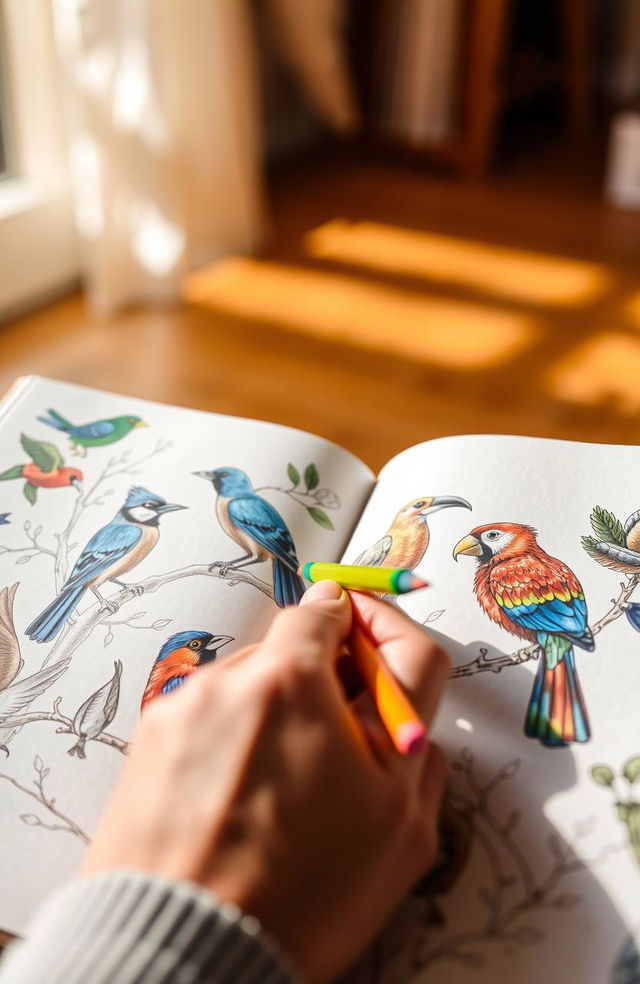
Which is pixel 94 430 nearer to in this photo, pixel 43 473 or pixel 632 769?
pixel 43 473

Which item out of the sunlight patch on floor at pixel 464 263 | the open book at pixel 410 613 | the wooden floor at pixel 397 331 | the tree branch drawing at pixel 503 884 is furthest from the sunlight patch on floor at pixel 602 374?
the tree branch drawing at pixel 503 884

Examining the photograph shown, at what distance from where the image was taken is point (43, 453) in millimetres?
605

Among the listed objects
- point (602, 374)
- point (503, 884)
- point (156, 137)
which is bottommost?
point (602, 374)

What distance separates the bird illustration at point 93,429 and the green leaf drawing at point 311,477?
0.13 metres

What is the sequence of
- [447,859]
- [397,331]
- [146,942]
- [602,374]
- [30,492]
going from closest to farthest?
[146,942]
[447,859]
[30,492]
[602,374]
[397,331]

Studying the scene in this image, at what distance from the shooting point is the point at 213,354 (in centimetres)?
118

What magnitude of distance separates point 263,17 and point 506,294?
30.0 inches

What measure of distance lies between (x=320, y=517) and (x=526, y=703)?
17 centimetres

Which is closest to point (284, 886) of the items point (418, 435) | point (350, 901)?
point (350, 901)

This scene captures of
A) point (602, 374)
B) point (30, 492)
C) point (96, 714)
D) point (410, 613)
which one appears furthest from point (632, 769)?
point (602, 374)

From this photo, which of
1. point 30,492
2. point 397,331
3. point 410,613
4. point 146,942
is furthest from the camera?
point 397,331

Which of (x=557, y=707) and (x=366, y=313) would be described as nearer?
(x=557, y=707)

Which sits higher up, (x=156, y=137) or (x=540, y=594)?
(x=156, y=137)

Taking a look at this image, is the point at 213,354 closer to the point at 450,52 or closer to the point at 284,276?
the point at 284,276
